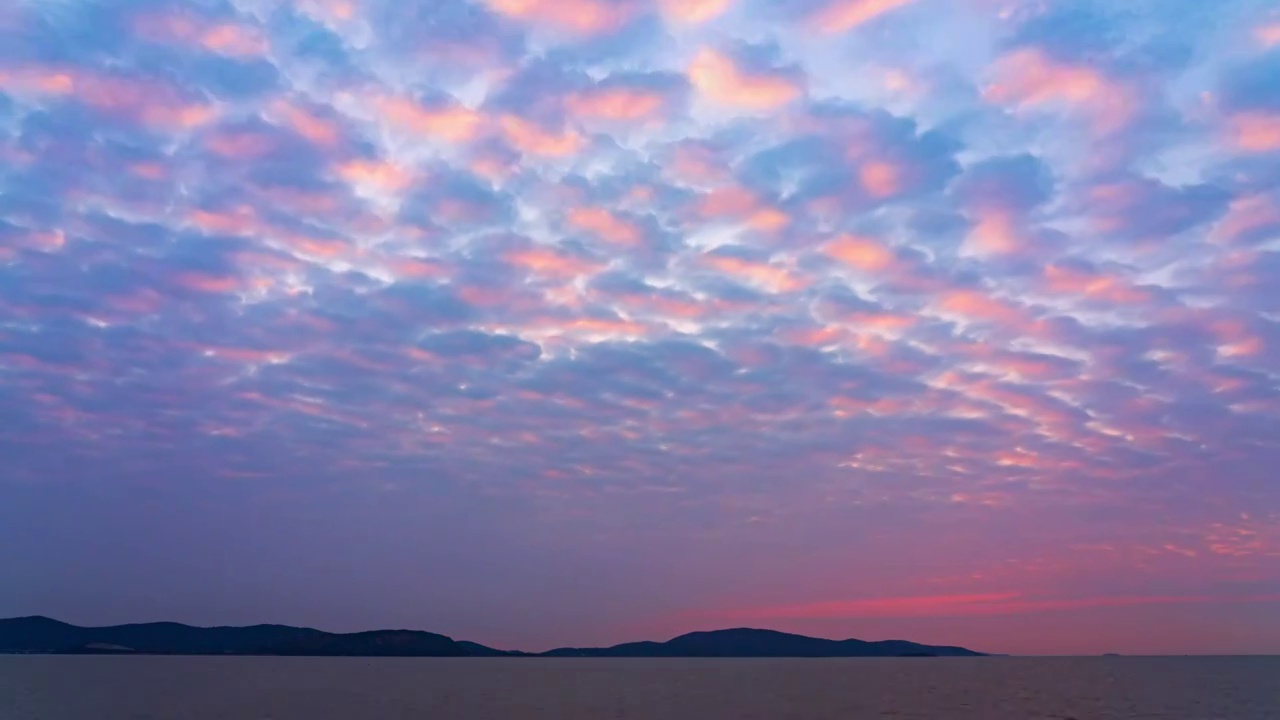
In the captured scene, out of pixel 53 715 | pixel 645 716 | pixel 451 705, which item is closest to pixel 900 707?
pixel 645 716

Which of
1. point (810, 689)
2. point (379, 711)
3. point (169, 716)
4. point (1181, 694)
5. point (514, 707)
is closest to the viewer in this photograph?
point (169, 716)

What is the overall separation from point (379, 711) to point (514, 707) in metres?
13.5

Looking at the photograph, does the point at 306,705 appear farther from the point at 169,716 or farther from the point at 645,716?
the point at 645,716

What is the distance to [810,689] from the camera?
5822 inches

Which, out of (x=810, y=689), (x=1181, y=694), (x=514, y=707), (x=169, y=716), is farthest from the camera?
(x=810, y=689)

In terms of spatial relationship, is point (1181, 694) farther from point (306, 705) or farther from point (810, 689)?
point (306, 705)

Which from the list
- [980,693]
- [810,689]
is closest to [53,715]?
[810,689]

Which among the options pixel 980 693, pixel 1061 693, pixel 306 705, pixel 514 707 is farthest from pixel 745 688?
pixel 306 705

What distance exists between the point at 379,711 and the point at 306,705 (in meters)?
14.2

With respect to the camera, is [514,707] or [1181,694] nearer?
[514,707]

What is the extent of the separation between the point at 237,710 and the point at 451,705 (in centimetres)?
2046

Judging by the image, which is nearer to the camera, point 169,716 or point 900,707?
point 169,716

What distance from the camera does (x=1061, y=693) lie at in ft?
454

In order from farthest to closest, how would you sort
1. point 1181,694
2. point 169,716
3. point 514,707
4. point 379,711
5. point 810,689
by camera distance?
point 810,689 → point 1181,694 → point 514,707 → point 379,711 → point 169,716
